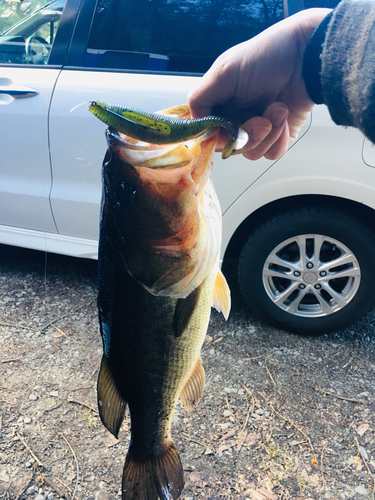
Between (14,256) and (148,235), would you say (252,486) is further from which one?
(14,256)

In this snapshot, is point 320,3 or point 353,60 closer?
point 353,60

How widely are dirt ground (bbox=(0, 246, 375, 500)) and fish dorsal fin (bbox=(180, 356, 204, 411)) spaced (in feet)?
3.20

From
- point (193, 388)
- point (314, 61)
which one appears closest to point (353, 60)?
point (314, 61)

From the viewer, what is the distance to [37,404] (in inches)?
88.3

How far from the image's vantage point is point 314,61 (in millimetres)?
1076

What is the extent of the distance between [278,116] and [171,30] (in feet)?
5.49

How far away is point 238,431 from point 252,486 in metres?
0.29

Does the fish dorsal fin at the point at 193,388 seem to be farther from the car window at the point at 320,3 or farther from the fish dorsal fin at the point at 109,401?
the car window at the point at 320,3

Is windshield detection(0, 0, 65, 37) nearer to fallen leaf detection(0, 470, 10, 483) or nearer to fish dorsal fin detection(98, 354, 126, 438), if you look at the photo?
fish dorsal fin detection(98, 354, 126, 438)

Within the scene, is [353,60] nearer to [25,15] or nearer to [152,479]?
[152,479]

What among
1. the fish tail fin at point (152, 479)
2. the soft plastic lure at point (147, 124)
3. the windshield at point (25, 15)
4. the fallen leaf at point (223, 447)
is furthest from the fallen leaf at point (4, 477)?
the windshield at point (25, 15)

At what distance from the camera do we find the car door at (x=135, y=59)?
2.36m

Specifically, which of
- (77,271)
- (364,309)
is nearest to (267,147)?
(364,309)

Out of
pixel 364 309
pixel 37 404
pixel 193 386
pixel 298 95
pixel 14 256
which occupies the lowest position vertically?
pixel 14 256
